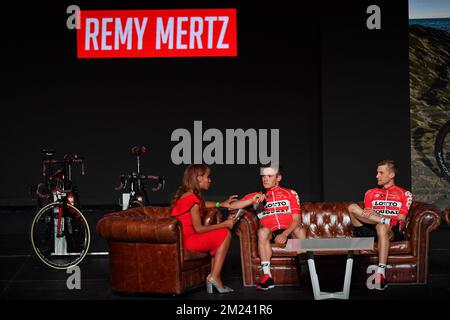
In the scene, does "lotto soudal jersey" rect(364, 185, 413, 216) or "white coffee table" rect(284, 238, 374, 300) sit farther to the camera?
"lotto soudal jersey" rect(364, 185, 413, 216)

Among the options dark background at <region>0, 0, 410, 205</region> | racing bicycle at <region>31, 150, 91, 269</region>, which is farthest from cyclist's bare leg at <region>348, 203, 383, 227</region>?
dark background at <region>0, 0, 410, 205</region>

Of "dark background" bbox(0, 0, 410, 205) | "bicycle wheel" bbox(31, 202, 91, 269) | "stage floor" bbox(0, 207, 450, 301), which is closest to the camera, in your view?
"stage floor" bbox(0, 207, 450, 301)

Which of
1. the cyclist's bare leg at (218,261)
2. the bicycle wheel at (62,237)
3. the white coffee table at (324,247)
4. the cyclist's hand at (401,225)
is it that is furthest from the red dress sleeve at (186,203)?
the cyclist's hand at (401,225)

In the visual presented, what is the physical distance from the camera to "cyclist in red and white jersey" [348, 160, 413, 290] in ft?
23.6

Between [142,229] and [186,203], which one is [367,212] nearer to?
[186,203]

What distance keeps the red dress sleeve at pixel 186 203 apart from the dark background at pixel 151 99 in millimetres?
4800

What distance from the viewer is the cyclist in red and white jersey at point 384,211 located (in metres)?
7.20

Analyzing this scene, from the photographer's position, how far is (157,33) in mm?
11508

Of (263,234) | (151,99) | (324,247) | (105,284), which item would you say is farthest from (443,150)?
(105,284)

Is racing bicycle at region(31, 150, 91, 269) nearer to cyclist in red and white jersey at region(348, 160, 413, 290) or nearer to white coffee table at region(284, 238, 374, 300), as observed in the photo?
white coffee table at region(284, 238, 374, 300)

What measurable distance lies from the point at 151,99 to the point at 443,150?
3884mm

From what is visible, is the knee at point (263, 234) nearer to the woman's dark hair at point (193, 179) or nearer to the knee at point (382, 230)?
the woman's dark hair at point (193, 179)

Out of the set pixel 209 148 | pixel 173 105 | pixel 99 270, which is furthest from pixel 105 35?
pixel 99 270
